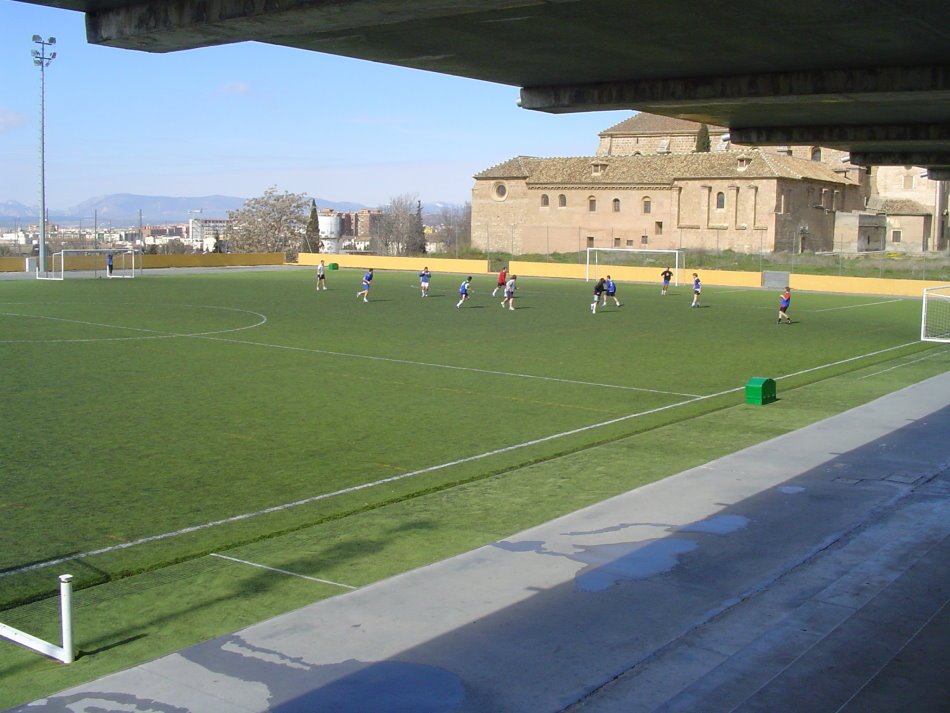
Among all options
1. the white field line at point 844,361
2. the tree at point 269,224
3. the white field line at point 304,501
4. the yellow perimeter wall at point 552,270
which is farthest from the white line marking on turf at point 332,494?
the tree at point 269,224

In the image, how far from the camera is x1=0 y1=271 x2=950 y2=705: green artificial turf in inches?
397

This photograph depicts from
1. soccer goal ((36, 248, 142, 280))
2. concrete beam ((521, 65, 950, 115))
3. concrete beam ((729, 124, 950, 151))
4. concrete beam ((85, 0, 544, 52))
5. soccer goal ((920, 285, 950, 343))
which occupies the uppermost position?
concrete beam ((729, 124, 950, 151))

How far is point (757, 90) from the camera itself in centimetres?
1847

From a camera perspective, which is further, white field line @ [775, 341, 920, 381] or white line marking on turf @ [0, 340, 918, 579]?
white field line @ [775, 341, 920, 381]

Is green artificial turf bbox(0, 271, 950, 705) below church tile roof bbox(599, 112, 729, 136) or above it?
below

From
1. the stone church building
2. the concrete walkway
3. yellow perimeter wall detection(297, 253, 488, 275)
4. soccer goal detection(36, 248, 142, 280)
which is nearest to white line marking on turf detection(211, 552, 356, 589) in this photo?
the concrete walkway

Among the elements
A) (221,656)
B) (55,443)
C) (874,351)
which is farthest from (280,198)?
(221,656)

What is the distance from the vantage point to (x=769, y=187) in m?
88.0

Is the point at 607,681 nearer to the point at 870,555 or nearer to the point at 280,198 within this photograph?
the point at 870,555

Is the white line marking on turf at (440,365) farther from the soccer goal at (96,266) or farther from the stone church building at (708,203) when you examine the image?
the stone church building at (708,203)

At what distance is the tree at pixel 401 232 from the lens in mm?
134375

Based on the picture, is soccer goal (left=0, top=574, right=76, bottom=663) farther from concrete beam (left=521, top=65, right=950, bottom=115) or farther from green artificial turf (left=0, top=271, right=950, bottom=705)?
concrete beam (left=521, top=65, right=950, bottom=115)

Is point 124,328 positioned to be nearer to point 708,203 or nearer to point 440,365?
point 440,365

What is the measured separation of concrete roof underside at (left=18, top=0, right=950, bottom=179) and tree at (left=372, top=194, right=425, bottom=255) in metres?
107
